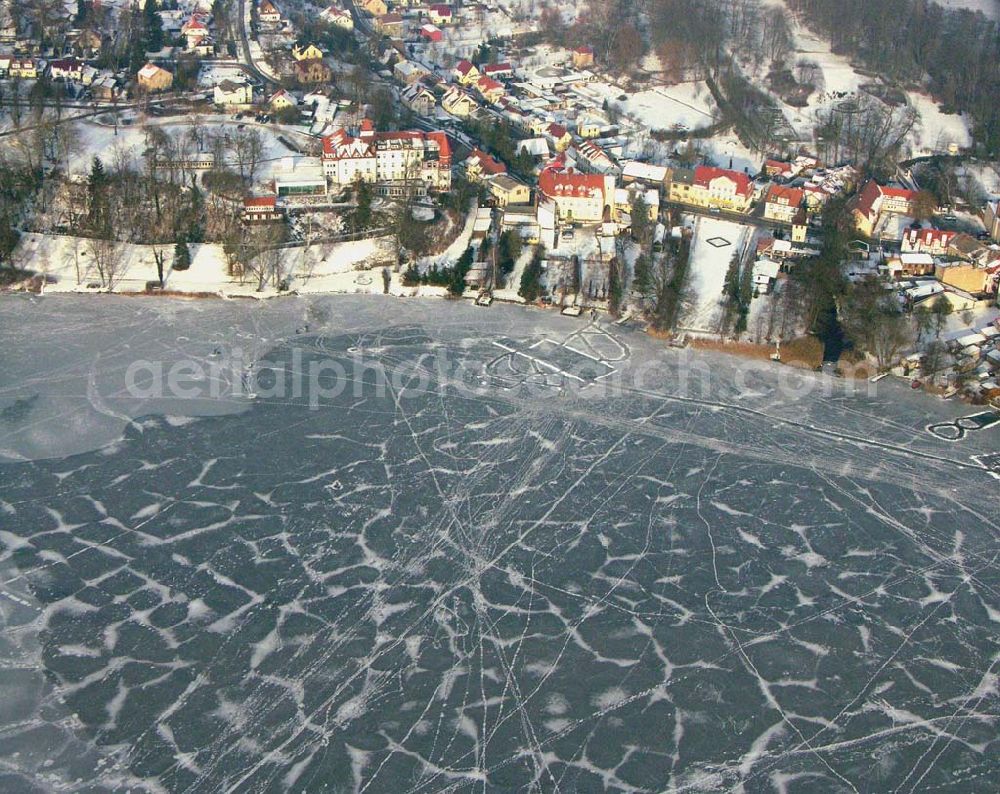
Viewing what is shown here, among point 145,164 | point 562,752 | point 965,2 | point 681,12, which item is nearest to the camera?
point 562,752

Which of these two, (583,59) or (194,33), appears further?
(583,59)

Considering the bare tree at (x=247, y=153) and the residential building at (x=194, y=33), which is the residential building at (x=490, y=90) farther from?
the residential building at (x=194, y=33)

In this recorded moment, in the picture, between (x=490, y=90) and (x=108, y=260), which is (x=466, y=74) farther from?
(x=108, y=260)

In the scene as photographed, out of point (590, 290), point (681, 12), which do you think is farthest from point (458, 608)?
point (681, 12)

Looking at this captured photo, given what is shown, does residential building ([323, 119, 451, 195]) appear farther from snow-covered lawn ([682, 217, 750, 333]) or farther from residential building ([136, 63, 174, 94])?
residential building ([136, 63, 174, 94])

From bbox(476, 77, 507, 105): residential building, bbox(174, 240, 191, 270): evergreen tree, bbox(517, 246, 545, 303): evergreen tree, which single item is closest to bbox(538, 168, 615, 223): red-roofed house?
bbox(517, 246, 545, 303): evergreen tree

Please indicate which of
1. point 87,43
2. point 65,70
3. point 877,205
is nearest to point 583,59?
point 877,205

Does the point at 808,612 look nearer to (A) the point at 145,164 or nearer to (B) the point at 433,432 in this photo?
(B) the point at 433,432
